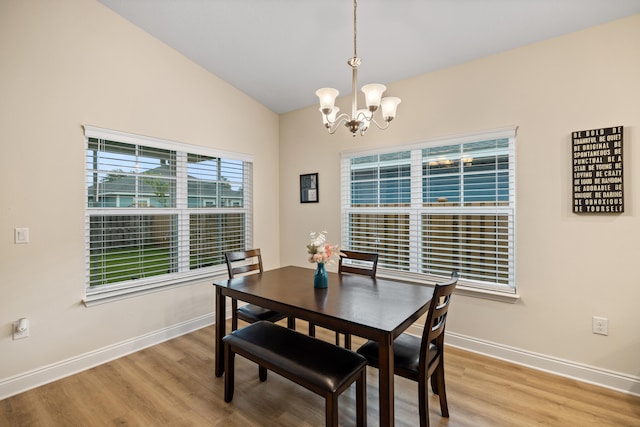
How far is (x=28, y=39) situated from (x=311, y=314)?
298cm

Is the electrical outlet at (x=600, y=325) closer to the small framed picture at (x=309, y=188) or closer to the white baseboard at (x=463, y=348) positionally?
the white baseboard at (x=463, y=348)

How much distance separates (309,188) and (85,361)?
290 cm

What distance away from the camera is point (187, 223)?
3408mm

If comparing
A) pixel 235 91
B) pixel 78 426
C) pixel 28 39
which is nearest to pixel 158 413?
pixel 78 426

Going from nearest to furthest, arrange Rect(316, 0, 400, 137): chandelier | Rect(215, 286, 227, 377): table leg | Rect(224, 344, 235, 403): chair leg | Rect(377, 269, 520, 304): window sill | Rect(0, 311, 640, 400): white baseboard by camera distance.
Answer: Rect(316, 0, 400, 137): chandelier < Rect(224, 344, 235, 403): chair leg < Rect(0, 311, 640, 400): white baseboard < Rect(215, 286, 227, 377): table leg < Rect(377, 269, 520, 304): window sill

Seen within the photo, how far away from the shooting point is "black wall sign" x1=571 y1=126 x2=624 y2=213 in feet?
7.11

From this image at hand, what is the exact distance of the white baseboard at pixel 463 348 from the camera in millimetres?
2219

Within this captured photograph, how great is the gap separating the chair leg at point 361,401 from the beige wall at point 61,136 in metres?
2.37

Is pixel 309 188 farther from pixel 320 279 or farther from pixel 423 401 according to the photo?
pixel 423 401

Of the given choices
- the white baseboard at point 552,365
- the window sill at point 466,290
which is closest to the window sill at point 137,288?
the window sill at point 466,290

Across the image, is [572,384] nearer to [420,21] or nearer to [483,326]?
[483,326]

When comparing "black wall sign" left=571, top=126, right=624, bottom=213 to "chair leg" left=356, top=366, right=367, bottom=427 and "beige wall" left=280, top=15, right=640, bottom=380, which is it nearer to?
"beige wall" left=280, top=15, right=640, bottom=380

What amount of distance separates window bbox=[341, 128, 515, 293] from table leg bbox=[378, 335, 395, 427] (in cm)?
175

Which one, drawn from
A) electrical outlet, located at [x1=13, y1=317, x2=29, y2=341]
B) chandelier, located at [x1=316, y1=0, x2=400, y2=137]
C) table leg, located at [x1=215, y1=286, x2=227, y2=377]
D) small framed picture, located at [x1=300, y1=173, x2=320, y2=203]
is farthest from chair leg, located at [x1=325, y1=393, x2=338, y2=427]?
small framed picture, located at [x1=300, y1=173, x2=320, y2=203]
